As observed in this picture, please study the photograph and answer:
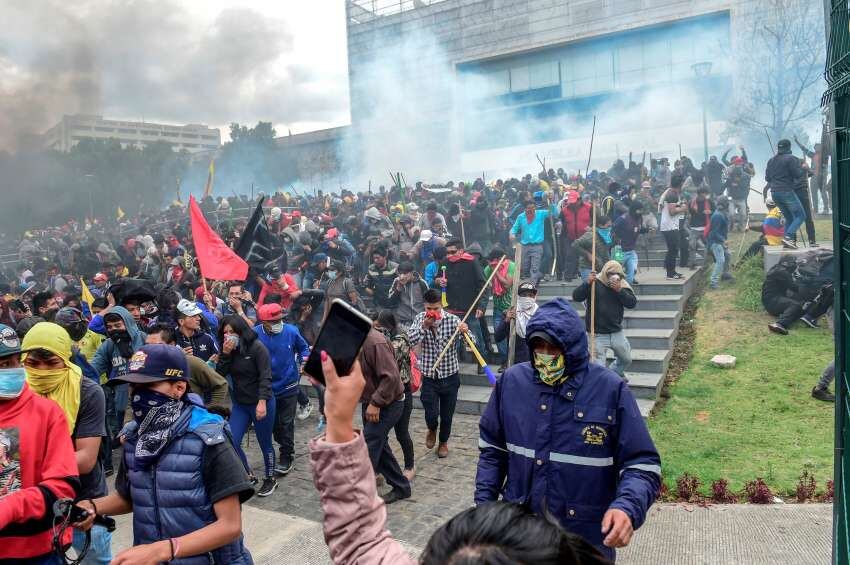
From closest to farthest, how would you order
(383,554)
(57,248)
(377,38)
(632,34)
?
(383,554), (57,248), (632,34), (377,38)

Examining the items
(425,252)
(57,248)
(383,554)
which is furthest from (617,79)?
(383,554)

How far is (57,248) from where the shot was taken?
20.9m

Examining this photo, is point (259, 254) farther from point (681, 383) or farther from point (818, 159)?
point (818, 159)

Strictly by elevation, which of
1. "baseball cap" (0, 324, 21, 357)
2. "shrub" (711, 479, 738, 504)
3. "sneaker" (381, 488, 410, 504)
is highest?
"baseball cap" (0, 324, 21, 357)

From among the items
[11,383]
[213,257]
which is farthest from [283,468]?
[11,383]

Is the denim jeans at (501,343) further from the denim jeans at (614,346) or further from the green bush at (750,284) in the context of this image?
the green bush at (750,284)

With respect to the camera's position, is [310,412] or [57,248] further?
[57,248]

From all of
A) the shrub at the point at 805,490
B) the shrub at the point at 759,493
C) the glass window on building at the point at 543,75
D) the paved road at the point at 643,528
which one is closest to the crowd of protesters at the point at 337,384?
the paved road at the point at 643,528

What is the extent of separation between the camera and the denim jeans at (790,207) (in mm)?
11102

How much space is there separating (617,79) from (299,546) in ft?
96.2

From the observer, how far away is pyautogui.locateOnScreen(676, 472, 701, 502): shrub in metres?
5.50

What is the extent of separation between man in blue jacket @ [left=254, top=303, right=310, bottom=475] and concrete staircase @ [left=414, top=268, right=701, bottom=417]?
9.01 ft

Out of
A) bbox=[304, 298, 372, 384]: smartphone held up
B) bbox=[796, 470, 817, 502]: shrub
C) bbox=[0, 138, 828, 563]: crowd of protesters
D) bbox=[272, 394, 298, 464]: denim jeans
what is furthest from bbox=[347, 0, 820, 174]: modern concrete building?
bbox=[304, 298, 372, 384]: smartphone held up

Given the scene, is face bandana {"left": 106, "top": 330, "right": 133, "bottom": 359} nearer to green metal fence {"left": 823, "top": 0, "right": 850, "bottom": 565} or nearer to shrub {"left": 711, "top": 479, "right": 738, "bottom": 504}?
shrub {"left": 711, "top": 479, "right": 738, "bottom": 504}
